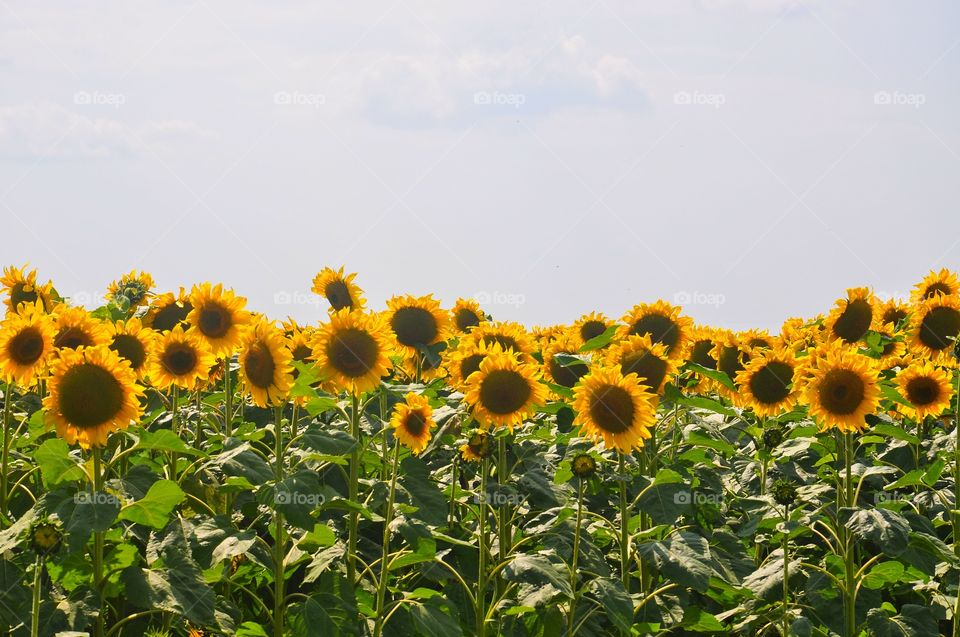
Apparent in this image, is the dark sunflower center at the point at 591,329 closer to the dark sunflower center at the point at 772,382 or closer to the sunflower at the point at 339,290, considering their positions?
the dark sunflower center at the point at 772,382

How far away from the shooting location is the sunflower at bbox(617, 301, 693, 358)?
776 cm

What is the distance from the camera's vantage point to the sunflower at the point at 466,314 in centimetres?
964

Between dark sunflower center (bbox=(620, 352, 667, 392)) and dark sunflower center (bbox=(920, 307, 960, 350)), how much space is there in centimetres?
354

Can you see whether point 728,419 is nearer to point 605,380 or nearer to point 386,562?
point 605,380

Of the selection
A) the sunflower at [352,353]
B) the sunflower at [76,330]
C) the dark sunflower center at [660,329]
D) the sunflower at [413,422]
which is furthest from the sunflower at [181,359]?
the dark sunflower center at [660,329]

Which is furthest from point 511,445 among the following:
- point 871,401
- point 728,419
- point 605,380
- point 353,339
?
point 728,419

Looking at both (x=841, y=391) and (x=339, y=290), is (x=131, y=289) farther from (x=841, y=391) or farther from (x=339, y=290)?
(x=841, y=391)

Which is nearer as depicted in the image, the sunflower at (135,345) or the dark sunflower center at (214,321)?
the sunflower at (135,345)

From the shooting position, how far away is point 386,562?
5.61 meters

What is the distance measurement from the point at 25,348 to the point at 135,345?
0.61 meters

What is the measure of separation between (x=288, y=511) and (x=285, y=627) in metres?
1.03

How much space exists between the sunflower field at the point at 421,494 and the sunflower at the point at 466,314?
1.86 metres

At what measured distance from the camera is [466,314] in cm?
966

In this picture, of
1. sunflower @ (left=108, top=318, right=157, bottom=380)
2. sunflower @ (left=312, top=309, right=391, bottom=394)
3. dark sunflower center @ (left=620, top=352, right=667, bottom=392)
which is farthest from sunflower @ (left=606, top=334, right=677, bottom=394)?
sunflower @ (left=108, top=318, right=157, bottom=380)
